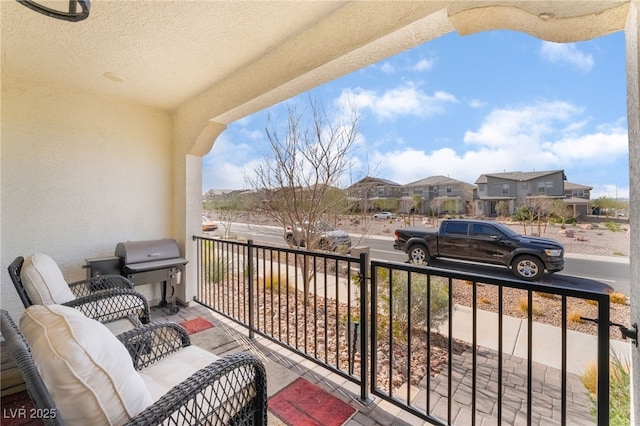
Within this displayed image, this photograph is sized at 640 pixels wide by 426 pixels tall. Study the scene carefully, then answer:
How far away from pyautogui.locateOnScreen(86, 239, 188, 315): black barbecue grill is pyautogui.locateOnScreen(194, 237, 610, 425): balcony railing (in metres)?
0.35

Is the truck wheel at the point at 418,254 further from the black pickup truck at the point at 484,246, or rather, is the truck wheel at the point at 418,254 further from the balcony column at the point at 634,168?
the balcony column at the point at 634,168

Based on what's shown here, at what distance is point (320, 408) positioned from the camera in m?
1.81

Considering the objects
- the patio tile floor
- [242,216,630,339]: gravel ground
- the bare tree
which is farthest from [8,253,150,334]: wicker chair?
[242,216,630,339]: gravel ground

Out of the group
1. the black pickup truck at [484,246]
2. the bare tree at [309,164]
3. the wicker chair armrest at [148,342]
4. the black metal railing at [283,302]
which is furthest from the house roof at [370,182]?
the wicker chair armrest at [148,342]

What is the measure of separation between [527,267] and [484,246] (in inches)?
28.8

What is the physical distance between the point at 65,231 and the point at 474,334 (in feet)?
13.6

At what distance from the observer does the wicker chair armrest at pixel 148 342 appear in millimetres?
1479

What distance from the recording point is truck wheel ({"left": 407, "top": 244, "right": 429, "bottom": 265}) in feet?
18.8

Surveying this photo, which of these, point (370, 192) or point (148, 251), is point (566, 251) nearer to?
point (370, 192)

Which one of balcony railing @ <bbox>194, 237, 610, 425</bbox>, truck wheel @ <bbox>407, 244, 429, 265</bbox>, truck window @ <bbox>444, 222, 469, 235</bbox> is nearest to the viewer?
balcony railing @ <bbox>194, 237, 610, 425</bbox>

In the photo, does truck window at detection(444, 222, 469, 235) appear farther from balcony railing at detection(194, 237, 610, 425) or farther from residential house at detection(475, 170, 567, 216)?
balcony railing at detection(194, 237, 610, 425)

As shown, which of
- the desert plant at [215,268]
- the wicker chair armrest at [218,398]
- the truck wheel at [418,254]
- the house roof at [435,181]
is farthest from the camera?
the truck wheel at [418,254]

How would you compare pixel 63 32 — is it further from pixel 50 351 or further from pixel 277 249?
pixel 50 351

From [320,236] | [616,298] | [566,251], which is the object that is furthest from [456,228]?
[616,298]
